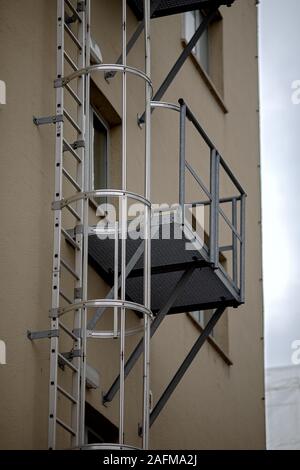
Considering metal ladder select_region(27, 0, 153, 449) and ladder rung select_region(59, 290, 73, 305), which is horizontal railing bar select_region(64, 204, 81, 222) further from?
ladder rung select_region(59, 290, 73, 305)

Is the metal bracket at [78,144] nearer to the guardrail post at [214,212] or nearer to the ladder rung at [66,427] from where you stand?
the guardrail post at [214,212]

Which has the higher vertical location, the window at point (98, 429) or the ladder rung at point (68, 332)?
the ladder rung at point (68, 332)

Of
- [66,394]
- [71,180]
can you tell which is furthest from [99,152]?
[66,394]

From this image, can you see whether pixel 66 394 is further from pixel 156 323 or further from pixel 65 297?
pixel 156 323

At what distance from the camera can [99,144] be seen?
1373 centimetres

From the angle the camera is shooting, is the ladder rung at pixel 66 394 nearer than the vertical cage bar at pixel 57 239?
No

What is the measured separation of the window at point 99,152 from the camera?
44.0ft

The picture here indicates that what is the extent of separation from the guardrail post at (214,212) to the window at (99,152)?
1090 millimetres

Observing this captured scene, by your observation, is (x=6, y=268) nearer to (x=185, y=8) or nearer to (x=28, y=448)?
(x=28, y=448)

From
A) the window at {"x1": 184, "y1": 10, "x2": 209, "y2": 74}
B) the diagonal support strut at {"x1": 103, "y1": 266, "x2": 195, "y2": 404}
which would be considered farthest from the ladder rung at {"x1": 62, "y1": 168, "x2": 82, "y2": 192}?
the window at {"x1": 184, "y1": 10, "x2": 209, "y2": 74}

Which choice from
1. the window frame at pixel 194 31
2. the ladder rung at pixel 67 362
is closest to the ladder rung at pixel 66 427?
the ladder rung at pixel 67 362

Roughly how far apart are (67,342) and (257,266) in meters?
7.74

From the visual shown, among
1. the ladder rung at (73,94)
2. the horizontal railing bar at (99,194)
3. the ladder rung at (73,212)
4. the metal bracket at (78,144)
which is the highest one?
the ladder rung at (73,94)

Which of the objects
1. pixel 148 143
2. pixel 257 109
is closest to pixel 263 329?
pixel 257 109
